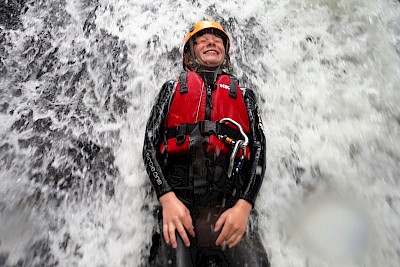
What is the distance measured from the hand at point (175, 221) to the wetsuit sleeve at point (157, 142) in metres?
0.13

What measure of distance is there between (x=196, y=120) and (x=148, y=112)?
1418mm

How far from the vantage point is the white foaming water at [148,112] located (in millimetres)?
3309

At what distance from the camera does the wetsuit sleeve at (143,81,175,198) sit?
8.85 ft

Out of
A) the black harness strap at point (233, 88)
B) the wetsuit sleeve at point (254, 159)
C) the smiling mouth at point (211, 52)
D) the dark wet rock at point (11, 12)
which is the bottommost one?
the wetsuit sleeve at point (254, 159)

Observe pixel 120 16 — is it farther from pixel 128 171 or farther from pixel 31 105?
pixel 128 171

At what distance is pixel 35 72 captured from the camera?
4633mm

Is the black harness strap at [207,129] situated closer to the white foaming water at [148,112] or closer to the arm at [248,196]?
the arm at [248,196]

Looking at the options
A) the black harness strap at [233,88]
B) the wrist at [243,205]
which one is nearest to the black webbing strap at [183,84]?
the black harness strap at [233,88]

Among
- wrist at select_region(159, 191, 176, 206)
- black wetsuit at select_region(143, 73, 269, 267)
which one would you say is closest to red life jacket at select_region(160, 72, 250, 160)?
black wetsuit at select_region(143, 73, 269, 267)

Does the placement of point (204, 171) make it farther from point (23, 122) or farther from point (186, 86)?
point (23, 122)

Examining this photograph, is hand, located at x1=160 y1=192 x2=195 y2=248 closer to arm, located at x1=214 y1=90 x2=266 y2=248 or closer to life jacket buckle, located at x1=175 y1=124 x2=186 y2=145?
arm, located at x1=214 y1=90 x2=266 y2=248

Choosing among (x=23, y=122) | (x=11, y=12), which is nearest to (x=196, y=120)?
(x=23, y=122)

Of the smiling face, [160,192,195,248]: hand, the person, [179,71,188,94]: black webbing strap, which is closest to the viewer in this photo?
[160,192,195,248]: hand

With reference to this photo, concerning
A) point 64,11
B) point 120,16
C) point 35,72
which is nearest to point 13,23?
point 64,11
